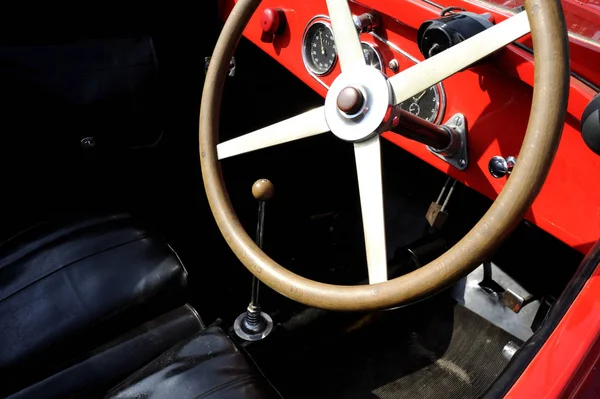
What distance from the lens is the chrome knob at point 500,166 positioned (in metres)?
1.06

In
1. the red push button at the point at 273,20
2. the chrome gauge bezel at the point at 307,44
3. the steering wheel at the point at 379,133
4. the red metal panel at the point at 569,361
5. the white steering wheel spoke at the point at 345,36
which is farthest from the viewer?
the red push button at the point at 273,20

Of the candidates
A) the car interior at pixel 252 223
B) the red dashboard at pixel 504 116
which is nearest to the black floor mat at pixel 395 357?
the car interior at pixel 252 223

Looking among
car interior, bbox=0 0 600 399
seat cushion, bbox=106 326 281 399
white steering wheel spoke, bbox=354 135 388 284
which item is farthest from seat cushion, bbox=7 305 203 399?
white steering wheel spoke, bbox=354 135 388 284

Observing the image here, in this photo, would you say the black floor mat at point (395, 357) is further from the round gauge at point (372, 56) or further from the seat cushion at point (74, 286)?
the round gauge at point (372, 56)

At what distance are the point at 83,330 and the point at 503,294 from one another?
1209 mm

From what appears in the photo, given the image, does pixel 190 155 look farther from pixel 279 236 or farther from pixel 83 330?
pixel 83 330

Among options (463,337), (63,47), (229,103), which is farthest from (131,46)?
(463,337)

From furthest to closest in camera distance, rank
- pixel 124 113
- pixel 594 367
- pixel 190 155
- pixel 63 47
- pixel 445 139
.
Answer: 1. pixel 190 155
2. pixel 124 113
3. pixel 63 47
4. pixel 445 139
5. pixel 594 367

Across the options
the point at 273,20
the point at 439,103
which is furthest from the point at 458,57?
the point at 273,20

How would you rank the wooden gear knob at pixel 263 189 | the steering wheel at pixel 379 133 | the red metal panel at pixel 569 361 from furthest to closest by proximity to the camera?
the wooden gear knob at pixel 263 189, the red metal panel at pixel 569 361, the steering wheel at pixel 379 133

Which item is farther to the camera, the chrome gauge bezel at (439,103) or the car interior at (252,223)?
the chrome gauge bezel at (439,103)

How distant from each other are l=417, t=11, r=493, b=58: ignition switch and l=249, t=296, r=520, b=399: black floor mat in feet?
3.17

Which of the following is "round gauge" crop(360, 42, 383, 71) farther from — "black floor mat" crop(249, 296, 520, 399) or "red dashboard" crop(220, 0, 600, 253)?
"black floor mat" crop(249, 296, 520, 399)

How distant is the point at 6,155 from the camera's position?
1.45m
